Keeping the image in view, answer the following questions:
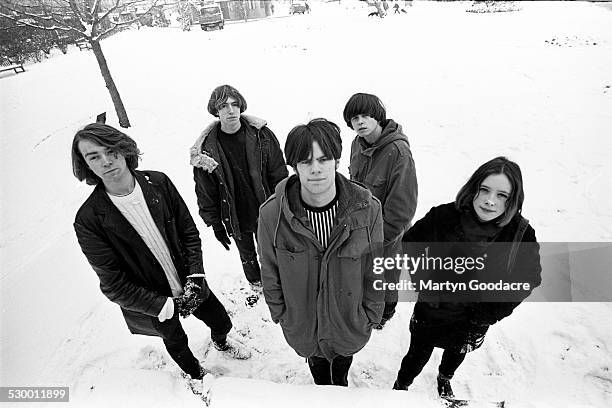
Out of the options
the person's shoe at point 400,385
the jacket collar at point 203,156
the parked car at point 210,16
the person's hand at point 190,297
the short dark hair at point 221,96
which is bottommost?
the person's shoe at point 400,385

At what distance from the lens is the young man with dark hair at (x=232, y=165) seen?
2.95 metres

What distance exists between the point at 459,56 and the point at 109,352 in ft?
44.0

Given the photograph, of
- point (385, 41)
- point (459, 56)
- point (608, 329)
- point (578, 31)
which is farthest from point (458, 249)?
point (578, 31)

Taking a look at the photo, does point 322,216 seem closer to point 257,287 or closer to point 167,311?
point 167,311

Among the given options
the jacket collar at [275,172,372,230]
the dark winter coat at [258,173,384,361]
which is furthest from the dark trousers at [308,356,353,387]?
the jacket collar at [275,172,372,230]

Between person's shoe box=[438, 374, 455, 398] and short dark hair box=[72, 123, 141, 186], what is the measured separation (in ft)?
9.86

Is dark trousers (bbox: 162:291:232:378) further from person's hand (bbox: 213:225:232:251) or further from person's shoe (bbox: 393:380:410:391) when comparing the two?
person's shoe (bbox: 393:380:410:391)

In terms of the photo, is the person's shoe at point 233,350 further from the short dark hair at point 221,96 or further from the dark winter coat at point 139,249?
the short dark hair at point 221,96

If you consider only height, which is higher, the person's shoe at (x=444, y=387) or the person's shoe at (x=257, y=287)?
the person's shoe at (x=257, y=287)

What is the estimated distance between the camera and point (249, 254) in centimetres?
373

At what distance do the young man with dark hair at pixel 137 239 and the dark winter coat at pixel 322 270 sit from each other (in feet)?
2.54

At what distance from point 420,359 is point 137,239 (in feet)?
7.57

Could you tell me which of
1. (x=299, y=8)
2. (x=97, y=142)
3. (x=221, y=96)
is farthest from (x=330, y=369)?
(x=299, y=8)

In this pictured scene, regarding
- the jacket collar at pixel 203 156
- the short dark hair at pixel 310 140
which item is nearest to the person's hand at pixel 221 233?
the jacket collar at pixel 203 156
